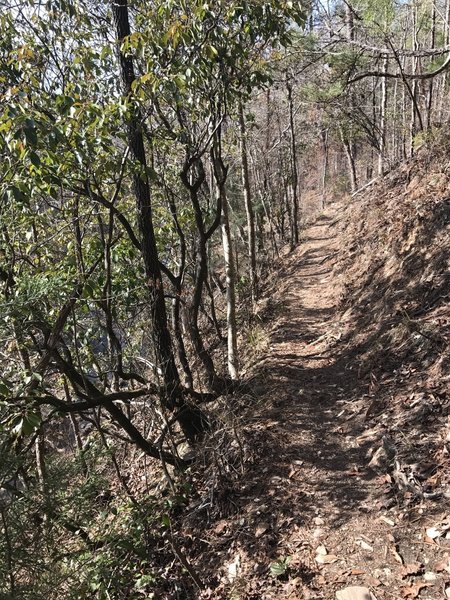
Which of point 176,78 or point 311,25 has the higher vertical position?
point 311,25

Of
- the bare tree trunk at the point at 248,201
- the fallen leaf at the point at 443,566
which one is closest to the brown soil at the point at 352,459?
the fallen leaf at the point at 443,566

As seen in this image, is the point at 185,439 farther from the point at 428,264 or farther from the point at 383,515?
the point at 428,264

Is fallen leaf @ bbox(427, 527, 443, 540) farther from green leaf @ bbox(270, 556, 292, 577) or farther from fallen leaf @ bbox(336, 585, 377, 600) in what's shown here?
green leaf @ bbox(270, 556, 292, 577)

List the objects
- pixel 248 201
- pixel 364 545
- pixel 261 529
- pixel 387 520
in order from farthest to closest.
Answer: pixel 248 201 → pixel 261 529 → pixel 387 520 → pixel 364 545

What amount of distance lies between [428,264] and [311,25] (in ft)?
21.8

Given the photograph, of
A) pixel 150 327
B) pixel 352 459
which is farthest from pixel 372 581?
pixel 150 327

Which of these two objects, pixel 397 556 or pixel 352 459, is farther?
pixel 352 459

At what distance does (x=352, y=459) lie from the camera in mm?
4363

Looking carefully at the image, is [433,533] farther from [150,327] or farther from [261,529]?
[150,327]

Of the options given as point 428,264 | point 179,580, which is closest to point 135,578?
point 179,580

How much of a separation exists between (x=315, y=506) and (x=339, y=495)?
0.24 meters

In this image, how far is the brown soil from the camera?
3234 millimetres

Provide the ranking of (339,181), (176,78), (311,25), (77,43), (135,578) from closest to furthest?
(176,78) → (135,578) → (77,43) → (311,25) → (339,181)

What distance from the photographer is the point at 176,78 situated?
3.80 m
